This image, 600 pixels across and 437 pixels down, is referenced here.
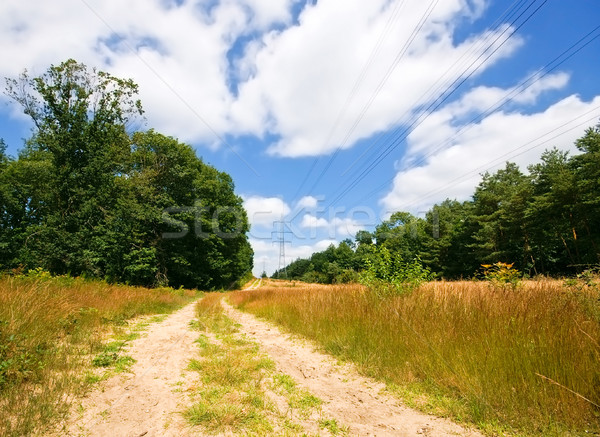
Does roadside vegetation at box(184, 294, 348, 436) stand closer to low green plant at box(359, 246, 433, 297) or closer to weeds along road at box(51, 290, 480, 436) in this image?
weeds along road at box(51, 290, 480, 436)

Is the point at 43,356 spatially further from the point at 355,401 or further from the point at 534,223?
the point at 534,223

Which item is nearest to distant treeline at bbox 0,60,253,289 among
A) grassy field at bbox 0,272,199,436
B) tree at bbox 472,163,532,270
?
grassy field at bbox 0,272,199,436

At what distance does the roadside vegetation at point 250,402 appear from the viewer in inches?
103

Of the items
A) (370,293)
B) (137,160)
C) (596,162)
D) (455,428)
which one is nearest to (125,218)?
(137,160)

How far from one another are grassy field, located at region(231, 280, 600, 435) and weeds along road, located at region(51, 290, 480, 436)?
38cm

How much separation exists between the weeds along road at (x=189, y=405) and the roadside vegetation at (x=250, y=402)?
3cm

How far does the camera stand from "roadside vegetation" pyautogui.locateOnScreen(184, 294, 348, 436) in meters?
2.62

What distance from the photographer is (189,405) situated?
3.03 metres

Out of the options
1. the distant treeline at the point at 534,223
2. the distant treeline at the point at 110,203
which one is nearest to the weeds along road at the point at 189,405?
the distant treeline at the point at 534,223

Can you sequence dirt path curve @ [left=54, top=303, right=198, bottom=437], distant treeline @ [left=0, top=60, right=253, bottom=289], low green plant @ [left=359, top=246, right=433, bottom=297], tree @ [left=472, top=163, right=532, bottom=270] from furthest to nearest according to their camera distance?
tree @ [left=472, top=163, right=532, bottom=270], distant treeline @ [left=0, top=60, right=253, bottom=289], low green plant @ [left=359, top=246, right=433, bottom=297], dirt path curve @ [left=54, top=303, right=198, bottom=437]

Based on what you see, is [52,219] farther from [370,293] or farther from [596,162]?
[596,162]

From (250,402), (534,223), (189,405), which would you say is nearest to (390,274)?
(250,402)

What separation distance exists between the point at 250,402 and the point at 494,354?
2.94m

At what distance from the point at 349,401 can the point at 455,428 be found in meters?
1.16
